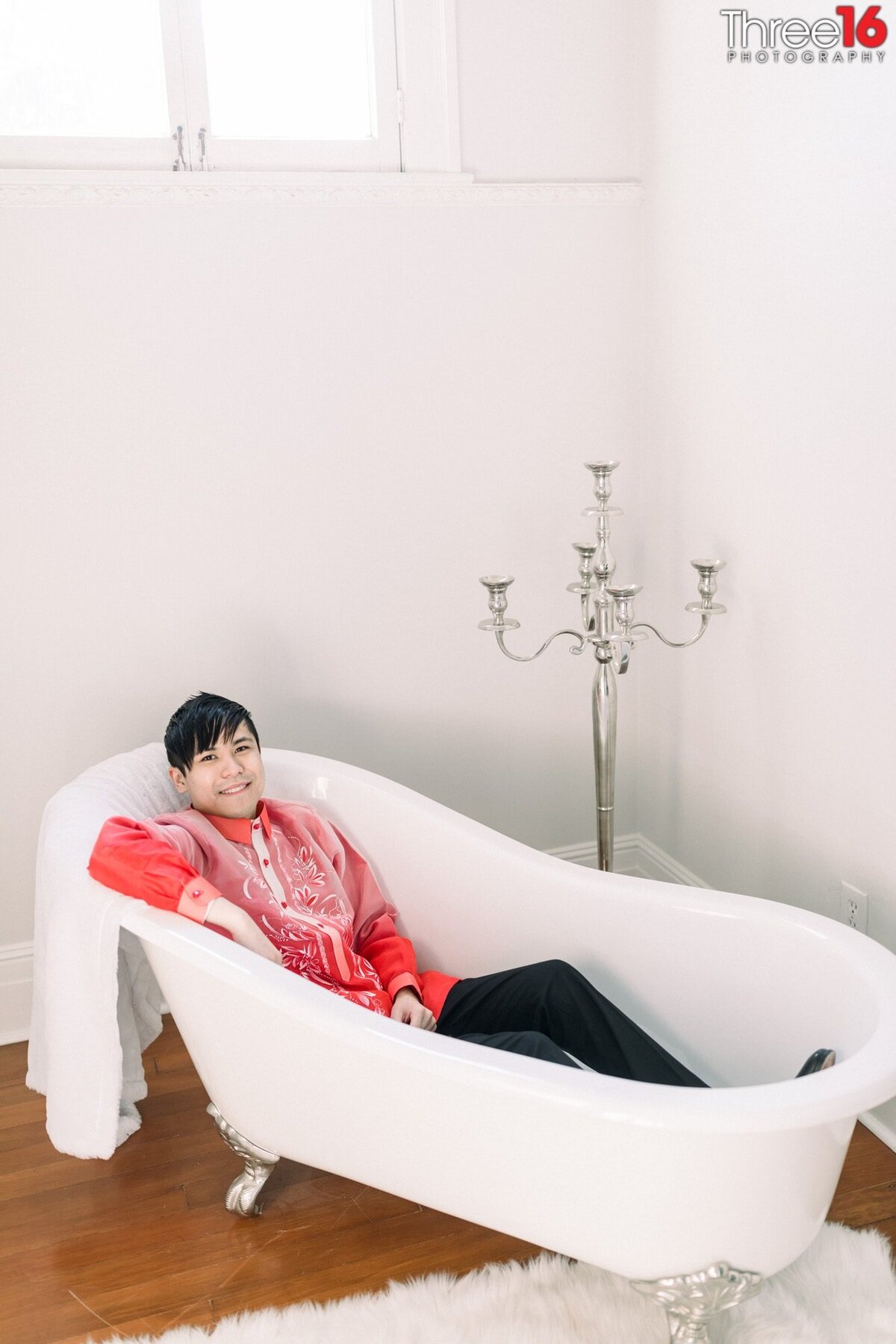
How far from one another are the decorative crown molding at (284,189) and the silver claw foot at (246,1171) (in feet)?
5.48

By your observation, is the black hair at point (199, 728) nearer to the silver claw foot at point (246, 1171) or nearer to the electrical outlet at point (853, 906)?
the silver claw foot at point (246, 1171)

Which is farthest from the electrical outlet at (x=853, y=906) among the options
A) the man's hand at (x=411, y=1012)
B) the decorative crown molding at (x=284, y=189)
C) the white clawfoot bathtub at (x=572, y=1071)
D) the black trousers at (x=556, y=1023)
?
the decorative crown molding at (x=284, y=189)

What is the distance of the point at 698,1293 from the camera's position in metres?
1.41

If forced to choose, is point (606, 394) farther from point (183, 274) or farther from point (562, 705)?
point (183, 274)

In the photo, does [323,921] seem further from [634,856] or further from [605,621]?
[634,856]

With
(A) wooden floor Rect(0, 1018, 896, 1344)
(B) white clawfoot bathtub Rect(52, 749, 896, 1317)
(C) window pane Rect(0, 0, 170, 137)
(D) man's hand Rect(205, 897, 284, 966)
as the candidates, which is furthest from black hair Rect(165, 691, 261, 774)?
(C) window pane Rect(0, 0, 170, 137)

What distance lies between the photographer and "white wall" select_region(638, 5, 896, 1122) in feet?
6.00

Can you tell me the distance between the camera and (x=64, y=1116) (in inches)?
66.9

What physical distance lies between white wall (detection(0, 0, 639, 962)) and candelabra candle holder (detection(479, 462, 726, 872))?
0.31m

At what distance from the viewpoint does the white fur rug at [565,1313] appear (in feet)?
5.03

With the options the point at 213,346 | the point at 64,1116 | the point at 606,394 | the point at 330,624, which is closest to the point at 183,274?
the point at 213,346

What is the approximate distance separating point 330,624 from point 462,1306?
136cm

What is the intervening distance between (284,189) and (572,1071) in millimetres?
1761

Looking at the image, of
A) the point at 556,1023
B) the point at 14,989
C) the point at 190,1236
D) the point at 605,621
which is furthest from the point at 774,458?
the point at 14,989
